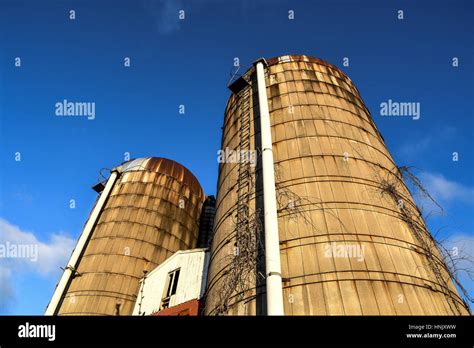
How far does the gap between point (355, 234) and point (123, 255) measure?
1474 cm

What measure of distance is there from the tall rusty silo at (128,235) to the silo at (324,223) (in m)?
8.70

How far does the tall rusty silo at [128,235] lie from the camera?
710 inches

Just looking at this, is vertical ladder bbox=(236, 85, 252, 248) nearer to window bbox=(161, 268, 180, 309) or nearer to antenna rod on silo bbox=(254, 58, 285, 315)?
antenna rod on silo bbox=(254, 58, 285, 315)

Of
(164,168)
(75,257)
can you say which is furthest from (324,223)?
(164,168)

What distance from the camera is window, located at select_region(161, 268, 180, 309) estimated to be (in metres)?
16.0

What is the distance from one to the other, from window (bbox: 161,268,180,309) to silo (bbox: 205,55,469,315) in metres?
4.84

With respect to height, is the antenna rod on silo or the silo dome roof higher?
the silo dome roof

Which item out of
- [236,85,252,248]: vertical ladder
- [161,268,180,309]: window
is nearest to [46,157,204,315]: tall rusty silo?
[161,268,180,309]: window

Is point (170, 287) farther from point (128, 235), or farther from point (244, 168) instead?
point (244, 168)

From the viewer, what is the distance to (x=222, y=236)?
12.2 metres
